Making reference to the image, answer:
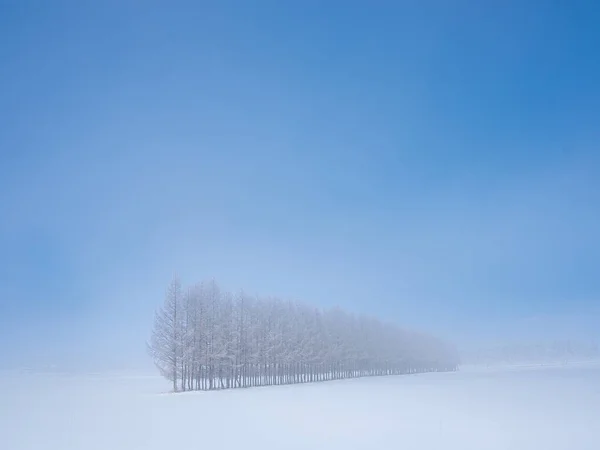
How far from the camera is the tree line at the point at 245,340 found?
60.3 m

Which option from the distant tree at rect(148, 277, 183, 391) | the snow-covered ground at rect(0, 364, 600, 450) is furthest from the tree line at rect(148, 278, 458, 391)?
the snow-covered ground at rect(0, 364, 600, 450)

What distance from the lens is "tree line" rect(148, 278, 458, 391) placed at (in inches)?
2373

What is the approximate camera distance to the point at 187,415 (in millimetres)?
28094

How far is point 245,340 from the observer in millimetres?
73188

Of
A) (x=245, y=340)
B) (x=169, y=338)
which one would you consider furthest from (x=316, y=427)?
(x=245, y=340)

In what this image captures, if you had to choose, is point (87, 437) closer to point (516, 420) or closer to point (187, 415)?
point (187, 415)

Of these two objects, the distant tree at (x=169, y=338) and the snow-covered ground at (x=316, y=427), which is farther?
the distant tree at (x=169, y=338)

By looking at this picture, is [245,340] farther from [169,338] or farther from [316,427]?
[316,427]

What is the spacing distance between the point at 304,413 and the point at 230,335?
4226 centimetres

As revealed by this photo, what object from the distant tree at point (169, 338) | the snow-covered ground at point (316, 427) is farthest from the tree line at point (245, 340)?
the snow-covered ground at point (316, 427)

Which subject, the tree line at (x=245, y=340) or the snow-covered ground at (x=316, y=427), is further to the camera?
the tree line at (x=245, y=340)

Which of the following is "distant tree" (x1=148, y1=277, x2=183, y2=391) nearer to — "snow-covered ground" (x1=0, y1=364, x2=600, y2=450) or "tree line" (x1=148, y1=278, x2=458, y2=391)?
"tree line" (x1=148, y1=278, x2=458, y2=391)

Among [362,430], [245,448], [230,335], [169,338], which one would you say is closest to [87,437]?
[245,448]

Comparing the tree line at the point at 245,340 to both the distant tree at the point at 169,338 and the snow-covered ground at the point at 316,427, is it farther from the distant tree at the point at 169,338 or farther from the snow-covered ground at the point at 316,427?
the snow-covered ground at the point at 316,427
